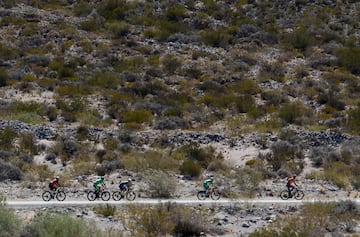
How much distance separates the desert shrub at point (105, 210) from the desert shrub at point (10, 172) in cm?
439

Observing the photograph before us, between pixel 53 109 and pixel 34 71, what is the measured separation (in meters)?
7.89

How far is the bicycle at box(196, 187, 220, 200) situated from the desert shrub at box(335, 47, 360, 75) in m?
23.0

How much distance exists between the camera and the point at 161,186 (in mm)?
Answer: 18656

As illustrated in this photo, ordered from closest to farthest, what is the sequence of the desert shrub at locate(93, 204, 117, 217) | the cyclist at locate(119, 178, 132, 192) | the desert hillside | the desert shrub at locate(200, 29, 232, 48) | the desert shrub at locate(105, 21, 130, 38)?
the desert shrub at locate(93, 204, 117, 217) → the cyclist at locate(119, 178, 132, 192) → the desert hillside → the desert shrub at locate(200, 29, 232, 48) → the desert shrub at locate(105, 21, 130, 38)

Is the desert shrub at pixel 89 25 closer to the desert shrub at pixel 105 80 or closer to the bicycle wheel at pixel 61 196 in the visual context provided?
the desert shrub at pixel 105 80

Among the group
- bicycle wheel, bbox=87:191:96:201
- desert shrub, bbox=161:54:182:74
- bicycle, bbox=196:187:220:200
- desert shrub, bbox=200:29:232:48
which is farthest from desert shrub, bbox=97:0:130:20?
bicycle, bbox=196:187:220:200

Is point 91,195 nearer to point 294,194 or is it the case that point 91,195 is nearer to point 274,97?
point 294,194

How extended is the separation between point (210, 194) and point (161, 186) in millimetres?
1662

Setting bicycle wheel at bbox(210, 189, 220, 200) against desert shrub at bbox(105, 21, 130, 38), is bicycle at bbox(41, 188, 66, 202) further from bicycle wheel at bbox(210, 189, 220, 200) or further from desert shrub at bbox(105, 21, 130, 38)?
desert shrub at bbox(105, 21, 130, 38)

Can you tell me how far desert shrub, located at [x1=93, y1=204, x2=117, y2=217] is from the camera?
16625mm

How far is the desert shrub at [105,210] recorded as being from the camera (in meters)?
16.6

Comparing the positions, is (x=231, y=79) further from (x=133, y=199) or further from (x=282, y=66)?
(x=133, y=199)

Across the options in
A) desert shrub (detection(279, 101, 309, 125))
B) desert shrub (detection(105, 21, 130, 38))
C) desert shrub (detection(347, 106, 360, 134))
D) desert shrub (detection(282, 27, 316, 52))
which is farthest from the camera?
desert shrub (detection(105, 21, 130, 38))

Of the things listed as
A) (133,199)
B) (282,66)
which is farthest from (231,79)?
(133,199)
